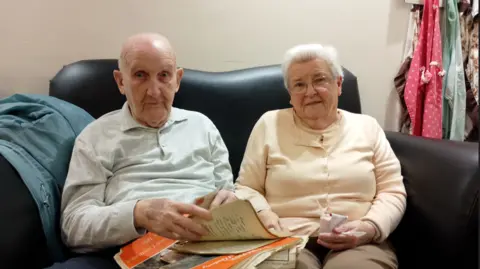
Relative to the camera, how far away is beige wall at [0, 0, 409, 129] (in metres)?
1.94

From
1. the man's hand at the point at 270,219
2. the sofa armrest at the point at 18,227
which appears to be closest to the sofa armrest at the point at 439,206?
the man's hand at the point at 270,219

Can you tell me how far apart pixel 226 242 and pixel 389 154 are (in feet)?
2.27

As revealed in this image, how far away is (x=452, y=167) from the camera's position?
1397 mm

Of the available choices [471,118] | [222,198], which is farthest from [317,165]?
[471,118]

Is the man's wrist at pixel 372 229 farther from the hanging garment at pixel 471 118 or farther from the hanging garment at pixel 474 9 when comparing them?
the hanging garment at pixel 474 9

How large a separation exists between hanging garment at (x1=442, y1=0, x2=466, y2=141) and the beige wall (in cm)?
18

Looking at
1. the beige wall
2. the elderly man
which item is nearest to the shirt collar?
the elderly man

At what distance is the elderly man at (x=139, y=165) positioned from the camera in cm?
125

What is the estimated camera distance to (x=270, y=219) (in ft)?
4.64

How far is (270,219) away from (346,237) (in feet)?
0.76

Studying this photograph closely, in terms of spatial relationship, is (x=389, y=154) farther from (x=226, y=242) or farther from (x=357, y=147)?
(x=226, y=242)

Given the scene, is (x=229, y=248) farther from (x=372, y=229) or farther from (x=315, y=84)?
(x=315, y=84)

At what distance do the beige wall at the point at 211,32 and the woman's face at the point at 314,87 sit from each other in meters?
0.53

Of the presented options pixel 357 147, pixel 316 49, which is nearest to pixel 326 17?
pixel 316 49
